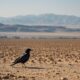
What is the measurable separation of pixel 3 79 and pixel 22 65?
5058 millimetres

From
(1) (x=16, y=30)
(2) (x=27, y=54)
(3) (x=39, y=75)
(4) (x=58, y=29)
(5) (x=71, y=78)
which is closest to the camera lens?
(5) (x=71, y=78)

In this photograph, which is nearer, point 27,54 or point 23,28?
point 27,54

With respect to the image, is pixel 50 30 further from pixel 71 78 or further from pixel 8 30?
pixel 71 78

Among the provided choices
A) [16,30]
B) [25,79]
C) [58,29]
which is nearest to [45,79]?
[25,79]

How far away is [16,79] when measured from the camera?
11578 millimetres

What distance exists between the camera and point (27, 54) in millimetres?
15656

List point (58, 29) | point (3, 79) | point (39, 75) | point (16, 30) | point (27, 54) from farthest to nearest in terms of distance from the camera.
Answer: point (58, 29) < point (16, 30) < point (27, 54) < point (39, 75) < point (3, 79)

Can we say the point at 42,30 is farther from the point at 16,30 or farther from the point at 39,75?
the point at 39,75

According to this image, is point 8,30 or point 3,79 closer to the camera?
point 3,79

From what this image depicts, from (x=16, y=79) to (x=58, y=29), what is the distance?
171m

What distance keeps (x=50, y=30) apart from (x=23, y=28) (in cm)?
1246

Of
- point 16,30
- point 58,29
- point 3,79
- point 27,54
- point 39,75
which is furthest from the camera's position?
point 58,29

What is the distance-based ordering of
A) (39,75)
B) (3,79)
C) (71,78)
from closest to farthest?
(3,79), (71,78), (39,75)

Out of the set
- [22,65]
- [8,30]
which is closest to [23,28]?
[8,30]
